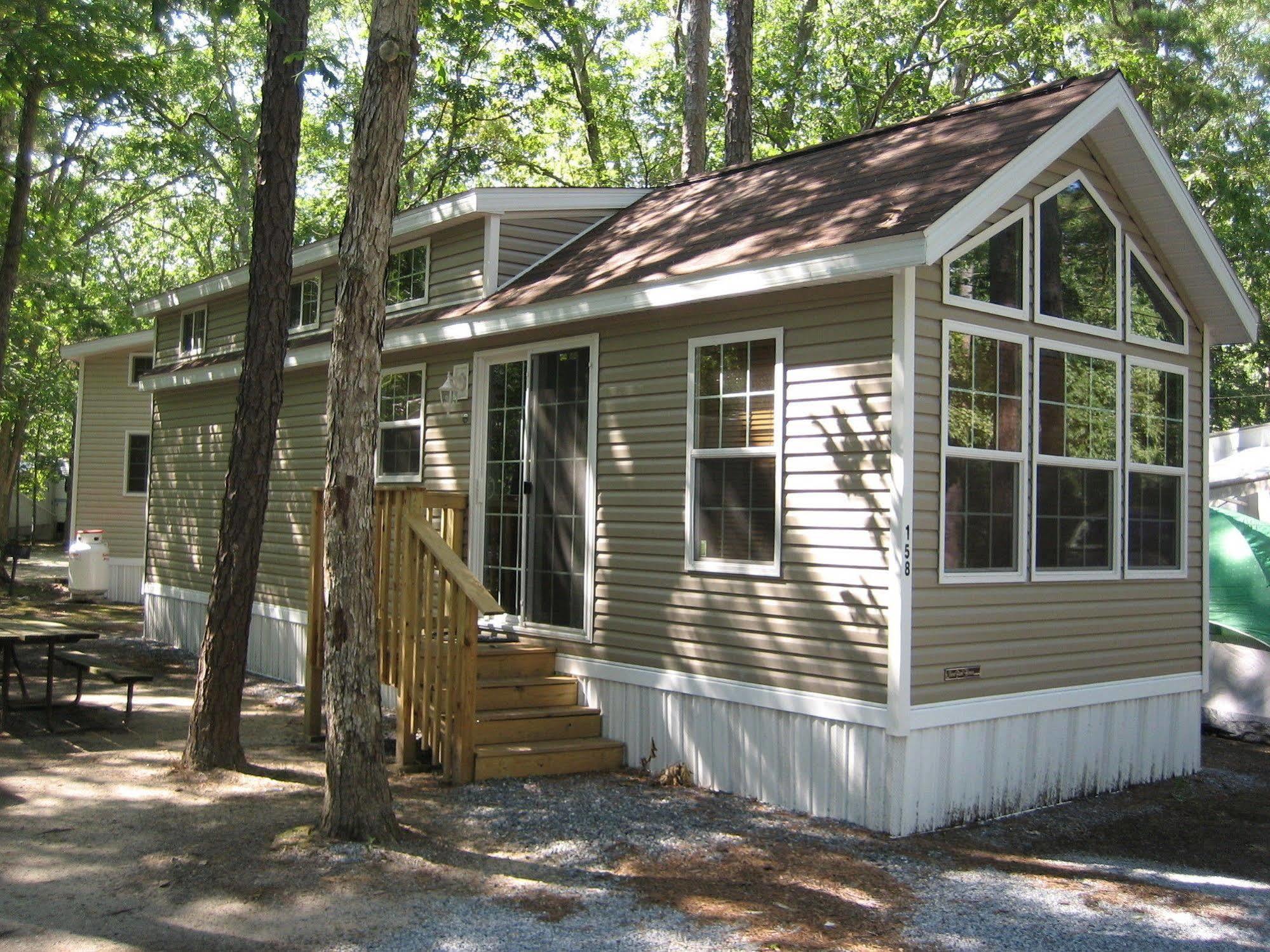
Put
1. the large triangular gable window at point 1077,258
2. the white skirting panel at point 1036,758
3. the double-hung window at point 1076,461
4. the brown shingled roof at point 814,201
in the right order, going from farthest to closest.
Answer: the large triangular gable window at point 1077,258 → the double-hung window at point 1076,461 → the brown shingled roof at point 814,201 → the white skirting panel at point 1036,758

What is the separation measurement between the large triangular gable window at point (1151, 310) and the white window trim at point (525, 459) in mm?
3771

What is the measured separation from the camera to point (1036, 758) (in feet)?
23.4

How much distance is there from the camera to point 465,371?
379 inches

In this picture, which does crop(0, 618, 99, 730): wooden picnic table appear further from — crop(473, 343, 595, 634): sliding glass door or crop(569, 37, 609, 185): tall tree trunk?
crop(569, 37, 609, 185): tall tree trunk

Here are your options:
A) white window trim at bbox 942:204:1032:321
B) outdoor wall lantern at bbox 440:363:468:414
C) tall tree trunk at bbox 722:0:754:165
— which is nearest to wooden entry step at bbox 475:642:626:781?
outdoor wall lantern at bbox 440:363:468:414

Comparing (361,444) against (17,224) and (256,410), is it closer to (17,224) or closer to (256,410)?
(256,410)

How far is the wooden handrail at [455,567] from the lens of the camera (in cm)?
708

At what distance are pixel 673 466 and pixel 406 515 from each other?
185 centimetres

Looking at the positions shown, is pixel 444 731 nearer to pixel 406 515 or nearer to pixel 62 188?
pixel 406 515

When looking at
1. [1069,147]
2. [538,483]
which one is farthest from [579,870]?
[1069,147]

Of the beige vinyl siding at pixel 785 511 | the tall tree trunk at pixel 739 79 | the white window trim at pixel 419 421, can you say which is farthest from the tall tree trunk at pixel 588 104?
the beige vinyl siding at pixel 785 511

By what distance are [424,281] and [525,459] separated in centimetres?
247

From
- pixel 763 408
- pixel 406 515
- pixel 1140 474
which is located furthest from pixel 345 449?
pixel 1140 474

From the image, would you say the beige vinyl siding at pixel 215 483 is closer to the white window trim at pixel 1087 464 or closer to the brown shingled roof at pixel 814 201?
the brown shingled roof at pixel 814 201
